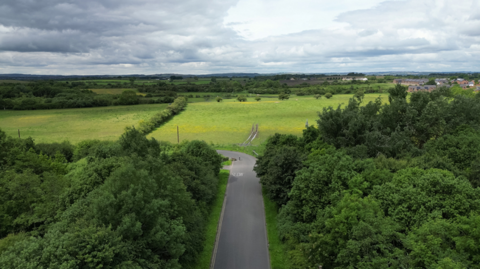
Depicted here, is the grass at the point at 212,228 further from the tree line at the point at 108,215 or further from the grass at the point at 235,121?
the grass at the point at 235,121

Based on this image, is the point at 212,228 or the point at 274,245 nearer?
the point at 274,245

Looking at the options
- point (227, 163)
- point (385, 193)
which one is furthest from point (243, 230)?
point (227, 163)

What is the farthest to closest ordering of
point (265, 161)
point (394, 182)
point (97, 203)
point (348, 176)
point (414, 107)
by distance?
point (414, 107) < point (265, 161) < point (348, 176) < point (394, 182) < point (97, 203)

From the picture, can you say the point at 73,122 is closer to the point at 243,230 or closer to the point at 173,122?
the point at 173,122

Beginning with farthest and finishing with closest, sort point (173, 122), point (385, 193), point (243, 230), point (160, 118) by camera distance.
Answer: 1. point (173, 122)
2. point (160, 118)
3. point (243, 230)
4. point (385, 193)

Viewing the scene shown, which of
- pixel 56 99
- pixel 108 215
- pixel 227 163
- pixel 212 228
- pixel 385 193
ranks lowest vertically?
pixel 212 228

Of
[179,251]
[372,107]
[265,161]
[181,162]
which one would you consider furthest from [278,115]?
[179,251]

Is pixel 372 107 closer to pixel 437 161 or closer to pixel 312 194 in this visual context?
pixel 437 161
